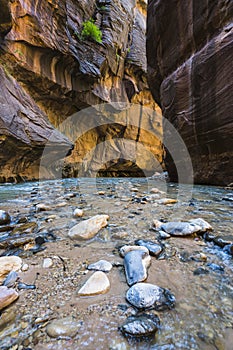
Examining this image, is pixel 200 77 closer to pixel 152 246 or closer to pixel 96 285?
pixel 152 246

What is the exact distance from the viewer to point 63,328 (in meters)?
0.43

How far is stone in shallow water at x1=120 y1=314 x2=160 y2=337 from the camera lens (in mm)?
415

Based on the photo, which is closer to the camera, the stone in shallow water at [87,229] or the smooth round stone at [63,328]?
the smooth round stone at [63,328]

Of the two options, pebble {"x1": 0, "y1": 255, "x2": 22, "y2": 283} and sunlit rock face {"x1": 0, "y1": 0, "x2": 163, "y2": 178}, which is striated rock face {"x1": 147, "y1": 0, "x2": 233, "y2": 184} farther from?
sunlit rock face {"x1": 0, "y1": 0, "x2": 163, "y2": 178}

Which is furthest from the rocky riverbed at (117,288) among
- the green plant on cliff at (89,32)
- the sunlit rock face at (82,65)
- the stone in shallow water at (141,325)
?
the green plant on cliff at (89,32)

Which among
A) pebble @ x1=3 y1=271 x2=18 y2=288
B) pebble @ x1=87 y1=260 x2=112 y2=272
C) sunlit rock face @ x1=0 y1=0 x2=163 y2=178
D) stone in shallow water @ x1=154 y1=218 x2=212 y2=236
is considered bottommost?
pebble @ x1=3 y1=271 x2=18 y2=288

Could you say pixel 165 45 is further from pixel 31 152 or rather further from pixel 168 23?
pixel 31 152

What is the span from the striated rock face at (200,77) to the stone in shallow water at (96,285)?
3756mm

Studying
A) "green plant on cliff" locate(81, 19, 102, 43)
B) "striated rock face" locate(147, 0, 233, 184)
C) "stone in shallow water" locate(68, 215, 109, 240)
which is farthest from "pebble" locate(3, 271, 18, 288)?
"green plant on cliff" locate(81, 19, 102, 43)

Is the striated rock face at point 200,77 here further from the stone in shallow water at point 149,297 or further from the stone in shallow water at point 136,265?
the stone in shallow water at point 149,297

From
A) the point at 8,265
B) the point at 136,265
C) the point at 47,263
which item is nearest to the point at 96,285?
the point at 136,265

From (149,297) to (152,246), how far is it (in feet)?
1.20

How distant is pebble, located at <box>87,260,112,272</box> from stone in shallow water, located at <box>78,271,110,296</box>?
0.07 metres

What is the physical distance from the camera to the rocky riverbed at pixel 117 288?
1.35 ft
